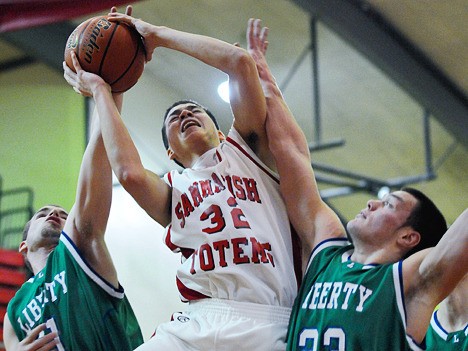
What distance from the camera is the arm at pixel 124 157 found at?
3.94 metres

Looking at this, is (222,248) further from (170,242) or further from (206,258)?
(170,242)

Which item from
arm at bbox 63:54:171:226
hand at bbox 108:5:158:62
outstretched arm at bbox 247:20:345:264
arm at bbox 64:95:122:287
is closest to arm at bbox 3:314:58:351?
arm at bbox 64:95:122:287

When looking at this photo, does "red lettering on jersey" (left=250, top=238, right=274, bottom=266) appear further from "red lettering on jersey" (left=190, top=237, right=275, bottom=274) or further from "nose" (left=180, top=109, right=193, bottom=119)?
"nose" (left=180, top=109, right=193, bottom=119)

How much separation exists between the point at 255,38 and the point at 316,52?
6.27 metres

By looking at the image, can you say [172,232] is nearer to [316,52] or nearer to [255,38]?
[255,38]

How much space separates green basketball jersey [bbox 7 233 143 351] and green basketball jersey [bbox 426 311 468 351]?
1.48m

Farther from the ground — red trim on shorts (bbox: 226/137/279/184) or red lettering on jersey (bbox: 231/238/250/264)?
red trim on shorts (bbox: 226/137/279/184)

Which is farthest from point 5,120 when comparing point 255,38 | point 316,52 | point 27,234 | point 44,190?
point 255,38

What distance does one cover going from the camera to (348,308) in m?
3.68

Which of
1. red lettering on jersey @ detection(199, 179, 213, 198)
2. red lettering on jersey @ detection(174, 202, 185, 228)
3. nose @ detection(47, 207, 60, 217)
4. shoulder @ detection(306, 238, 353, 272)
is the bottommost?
nose @ detection(47, 207, 60, 217)

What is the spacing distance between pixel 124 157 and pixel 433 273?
1.33 m

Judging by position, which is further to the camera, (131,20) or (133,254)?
(133,254)

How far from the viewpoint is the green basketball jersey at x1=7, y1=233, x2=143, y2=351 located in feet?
14.1

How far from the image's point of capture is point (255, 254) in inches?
150
